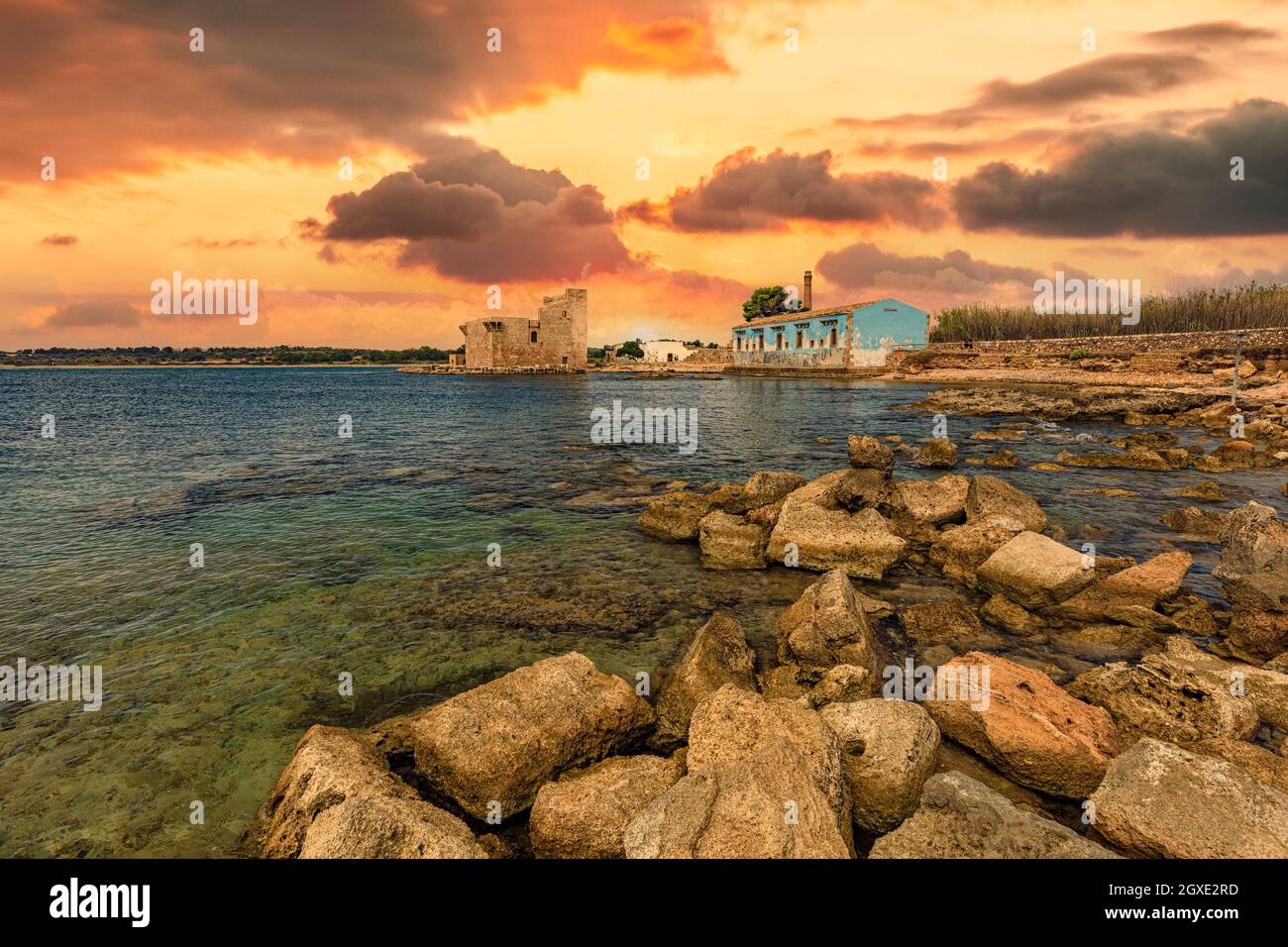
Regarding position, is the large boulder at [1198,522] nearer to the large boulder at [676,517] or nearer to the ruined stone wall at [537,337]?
the large boulder at [676,517]

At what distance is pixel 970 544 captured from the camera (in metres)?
10.4

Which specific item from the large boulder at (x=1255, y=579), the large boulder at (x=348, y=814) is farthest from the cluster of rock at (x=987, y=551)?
the large boulder at (x=348, y=814)

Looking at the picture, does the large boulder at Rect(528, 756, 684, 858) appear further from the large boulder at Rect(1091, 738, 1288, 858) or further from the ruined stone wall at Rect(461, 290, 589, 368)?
the ruined stone wall at Rect(461, 290, 589, 368)

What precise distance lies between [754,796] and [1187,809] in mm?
3094

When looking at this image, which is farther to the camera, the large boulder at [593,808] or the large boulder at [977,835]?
the large boulder at [593,808]

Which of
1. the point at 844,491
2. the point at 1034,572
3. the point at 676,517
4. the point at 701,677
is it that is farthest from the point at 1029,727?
the point at 676,517

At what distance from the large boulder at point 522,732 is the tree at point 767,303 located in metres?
112

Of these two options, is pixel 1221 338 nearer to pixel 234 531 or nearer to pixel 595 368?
pixel 234 531

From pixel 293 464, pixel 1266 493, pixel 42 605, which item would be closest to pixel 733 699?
pixel 42 605

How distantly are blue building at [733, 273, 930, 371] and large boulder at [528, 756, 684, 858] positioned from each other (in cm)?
7198

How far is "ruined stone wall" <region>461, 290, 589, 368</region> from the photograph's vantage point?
328 feet

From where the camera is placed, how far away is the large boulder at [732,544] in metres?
11.0

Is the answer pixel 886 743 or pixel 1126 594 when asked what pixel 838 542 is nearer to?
pixel 1126 594

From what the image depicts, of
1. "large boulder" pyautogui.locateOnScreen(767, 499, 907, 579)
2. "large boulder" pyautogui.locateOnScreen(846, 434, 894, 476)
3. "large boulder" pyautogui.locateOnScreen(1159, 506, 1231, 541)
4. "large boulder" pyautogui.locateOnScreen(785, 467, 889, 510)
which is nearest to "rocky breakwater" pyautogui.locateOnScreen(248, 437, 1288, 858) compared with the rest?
"large boulder" pyautogui.locateOnScreen(767, 499, 907, 579)
